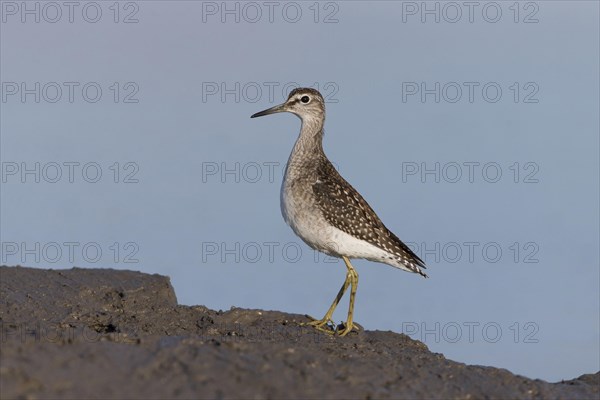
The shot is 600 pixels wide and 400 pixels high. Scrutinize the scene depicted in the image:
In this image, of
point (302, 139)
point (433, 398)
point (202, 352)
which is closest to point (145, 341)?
point (202, 352)

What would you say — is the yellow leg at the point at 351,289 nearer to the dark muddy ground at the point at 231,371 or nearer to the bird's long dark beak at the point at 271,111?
the dark muddy ground at the point at 231,371

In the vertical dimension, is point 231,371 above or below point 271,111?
below

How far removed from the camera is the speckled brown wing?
Result: 44.4 feet

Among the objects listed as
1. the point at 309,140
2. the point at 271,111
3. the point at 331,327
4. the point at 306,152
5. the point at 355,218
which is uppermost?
the point at 271,111

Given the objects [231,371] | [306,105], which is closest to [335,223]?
[306,105]

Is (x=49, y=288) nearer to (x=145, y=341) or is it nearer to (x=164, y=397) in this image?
(x=145, y=341)

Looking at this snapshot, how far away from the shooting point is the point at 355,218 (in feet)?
44.7

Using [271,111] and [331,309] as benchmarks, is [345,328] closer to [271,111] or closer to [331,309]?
[331,309]

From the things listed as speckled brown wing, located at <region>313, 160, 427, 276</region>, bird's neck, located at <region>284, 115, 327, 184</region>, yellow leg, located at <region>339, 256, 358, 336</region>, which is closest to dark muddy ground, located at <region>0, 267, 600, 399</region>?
yellow leg, located at <region>339, 256, 358, 336</region>

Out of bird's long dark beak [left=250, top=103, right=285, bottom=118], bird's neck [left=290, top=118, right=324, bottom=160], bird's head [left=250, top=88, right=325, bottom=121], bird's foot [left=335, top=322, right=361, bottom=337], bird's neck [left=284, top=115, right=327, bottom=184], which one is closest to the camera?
bird's foot [left=335, top=322, right=361, bottom=337]

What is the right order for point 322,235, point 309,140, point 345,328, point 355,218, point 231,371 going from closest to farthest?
point 231,371
point 322,235
point 355,218
point 345,328
point 309,140

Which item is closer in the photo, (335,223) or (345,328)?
(335,223)

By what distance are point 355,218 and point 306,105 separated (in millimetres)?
2318

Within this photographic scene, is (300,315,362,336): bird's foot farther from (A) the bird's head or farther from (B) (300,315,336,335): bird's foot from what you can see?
(A) the bird's head
